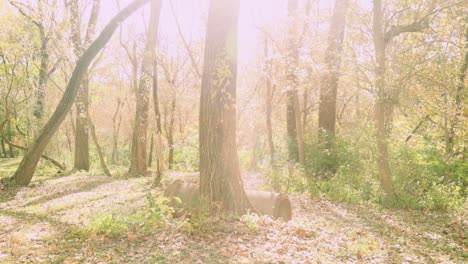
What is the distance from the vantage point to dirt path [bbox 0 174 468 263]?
5.85 m

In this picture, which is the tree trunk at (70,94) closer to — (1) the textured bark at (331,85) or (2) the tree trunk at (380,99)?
(1) the textured bark at (331,85)

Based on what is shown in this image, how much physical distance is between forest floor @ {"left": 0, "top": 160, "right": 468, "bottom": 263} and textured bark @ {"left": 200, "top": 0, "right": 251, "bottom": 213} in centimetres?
59

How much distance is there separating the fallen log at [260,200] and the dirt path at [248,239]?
421 mm

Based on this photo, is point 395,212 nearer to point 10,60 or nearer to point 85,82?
point 85,82

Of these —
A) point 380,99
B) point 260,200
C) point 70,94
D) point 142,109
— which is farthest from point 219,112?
point 142,109

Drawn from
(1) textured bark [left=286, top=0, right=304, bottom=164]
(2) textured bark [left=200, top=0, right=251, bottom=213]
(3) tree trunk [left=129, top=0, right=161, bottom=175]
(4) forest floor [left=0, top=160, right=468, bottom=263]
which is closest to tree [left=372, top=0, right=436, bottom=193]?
(4) forest floor [left=0, top=160, right=468, bottom=263]

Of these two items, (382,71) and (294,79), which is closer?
(382,71)

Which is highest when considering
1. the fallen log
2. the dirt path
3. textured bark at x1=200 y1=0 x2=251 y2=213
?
textured bark at x1=200 y1=0 x2=251 y2=213

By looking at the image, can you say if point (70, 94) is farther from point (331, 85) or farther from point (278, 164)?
point (331, 85)

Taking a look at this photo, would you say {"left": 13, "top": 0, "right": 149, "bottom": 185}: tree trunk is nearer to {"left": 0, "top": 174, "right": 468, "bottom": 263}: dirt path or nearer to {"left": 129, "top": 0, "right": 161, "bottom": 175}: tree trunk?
{"left": 129, "top": 0, "right": 161, "bottom": 175}: tree trunk

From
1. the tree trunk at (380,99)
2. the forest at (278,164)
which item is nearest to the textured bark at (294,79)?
the forest at (278,164)

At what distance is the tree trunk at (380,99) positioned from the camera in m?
9.86

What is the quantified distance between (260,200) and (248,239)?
1.73 metres

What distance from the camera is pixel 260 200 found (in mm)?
7988
